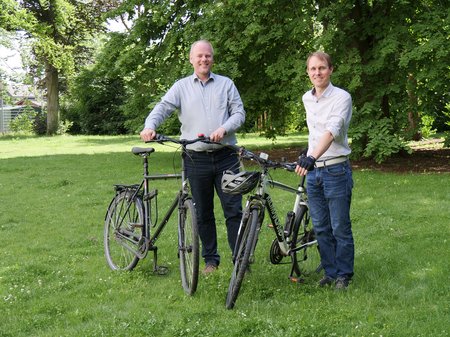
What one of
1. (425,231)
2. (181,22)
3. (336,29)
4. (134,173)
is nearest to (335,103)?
(425,231)

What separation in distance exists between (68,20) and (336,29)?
2685cm

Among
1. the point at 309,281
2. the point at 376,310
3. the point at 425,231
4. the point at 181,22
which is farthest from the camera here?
the point at 181,22

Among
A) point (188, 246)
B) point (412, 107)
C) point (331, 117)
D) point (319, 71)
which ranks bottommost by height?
point (188, 246)

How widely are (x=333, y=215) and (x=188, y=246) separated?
124 cm

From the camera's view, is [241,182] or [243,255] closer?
[243,255]

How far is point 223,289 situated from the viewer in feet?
17.6

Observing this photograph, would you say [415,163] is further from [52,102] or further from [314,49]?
[52,102]

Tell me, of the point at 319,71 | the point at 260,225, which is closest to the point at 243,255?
the point at 260,225

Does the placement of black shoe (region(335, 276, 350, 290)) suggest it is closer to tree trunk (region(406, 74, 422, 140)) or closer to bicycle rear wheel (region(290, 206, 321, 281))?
bicycle rear wheel (region(290, 206, 321, 281))

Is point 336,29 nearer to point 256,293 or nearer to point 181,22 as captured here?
point 181,22

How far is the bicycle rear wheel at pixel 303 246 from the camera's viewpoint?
5531 millimetres

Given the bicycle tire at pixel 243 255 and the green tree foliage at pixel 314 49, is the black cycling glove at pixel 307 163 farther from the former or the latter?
the green tree foliage at pixel 314 49

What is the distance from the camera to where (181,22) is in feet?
53.7

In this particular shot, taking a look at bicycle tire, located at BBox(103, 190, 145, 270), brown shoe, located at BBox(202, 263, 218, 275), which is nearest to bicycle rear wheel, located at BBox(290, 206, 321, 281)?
brown shoe, located at BBox(202, 263, 218, 275)
